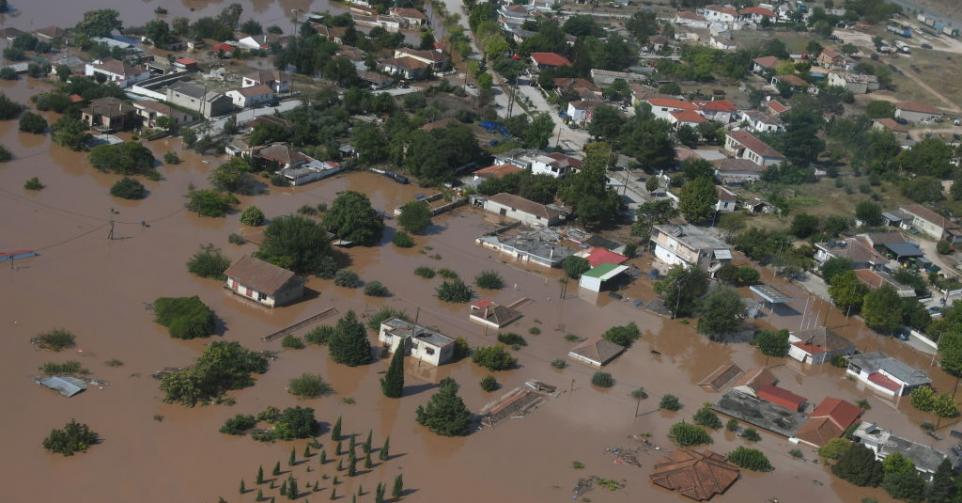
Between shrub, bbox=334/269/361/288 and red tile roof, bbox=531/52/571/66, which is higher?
shrub, bbox=334/269/361/288

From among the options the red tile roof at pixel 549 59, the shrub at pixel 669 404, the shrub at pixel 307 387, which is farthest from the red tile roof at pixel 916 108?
the shrub at pixel 307 387

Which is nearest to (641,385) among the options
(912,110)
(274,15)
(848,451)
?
(848,451)

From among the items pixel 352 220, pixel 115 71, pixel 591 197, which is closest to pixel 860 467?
pixel 591 197

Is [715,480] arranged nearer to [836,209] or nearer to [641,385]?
[641,385]

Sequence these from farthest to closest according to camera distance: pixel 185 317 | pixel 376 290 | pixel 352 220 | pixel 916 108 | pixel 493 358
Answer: pixel 916 108 < pixel 352 220 < pixel 376 290 < pixel 493 358 < pixel 185 317

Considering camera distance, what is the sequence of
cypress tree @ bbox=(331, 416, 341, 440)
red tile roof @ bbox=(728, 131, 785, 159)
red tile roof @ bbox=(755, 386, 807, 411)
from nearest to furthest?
cypress tree @ bbox=(331, 416, 341, 440) → red tile roof @ bbox=(755, 386, 807, 411) → red tile roof @ bbox=(728, 131, 785, 159)

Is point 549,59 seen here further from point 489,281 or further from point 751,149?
point 489,281

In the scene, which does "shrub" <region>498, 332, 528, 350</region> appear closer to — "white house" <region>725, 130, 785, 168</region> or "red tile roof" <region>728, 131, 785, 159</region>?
"white house" <region>725, 130, 785, 168</region>

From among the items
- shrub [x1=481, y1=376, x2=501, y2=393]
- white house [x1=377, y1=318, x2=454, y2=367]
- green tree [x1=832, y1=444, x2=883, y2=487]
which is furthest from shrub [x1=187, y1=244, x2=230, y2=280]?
green tree [x1=832, y1=444, x2=883, y2=487]
